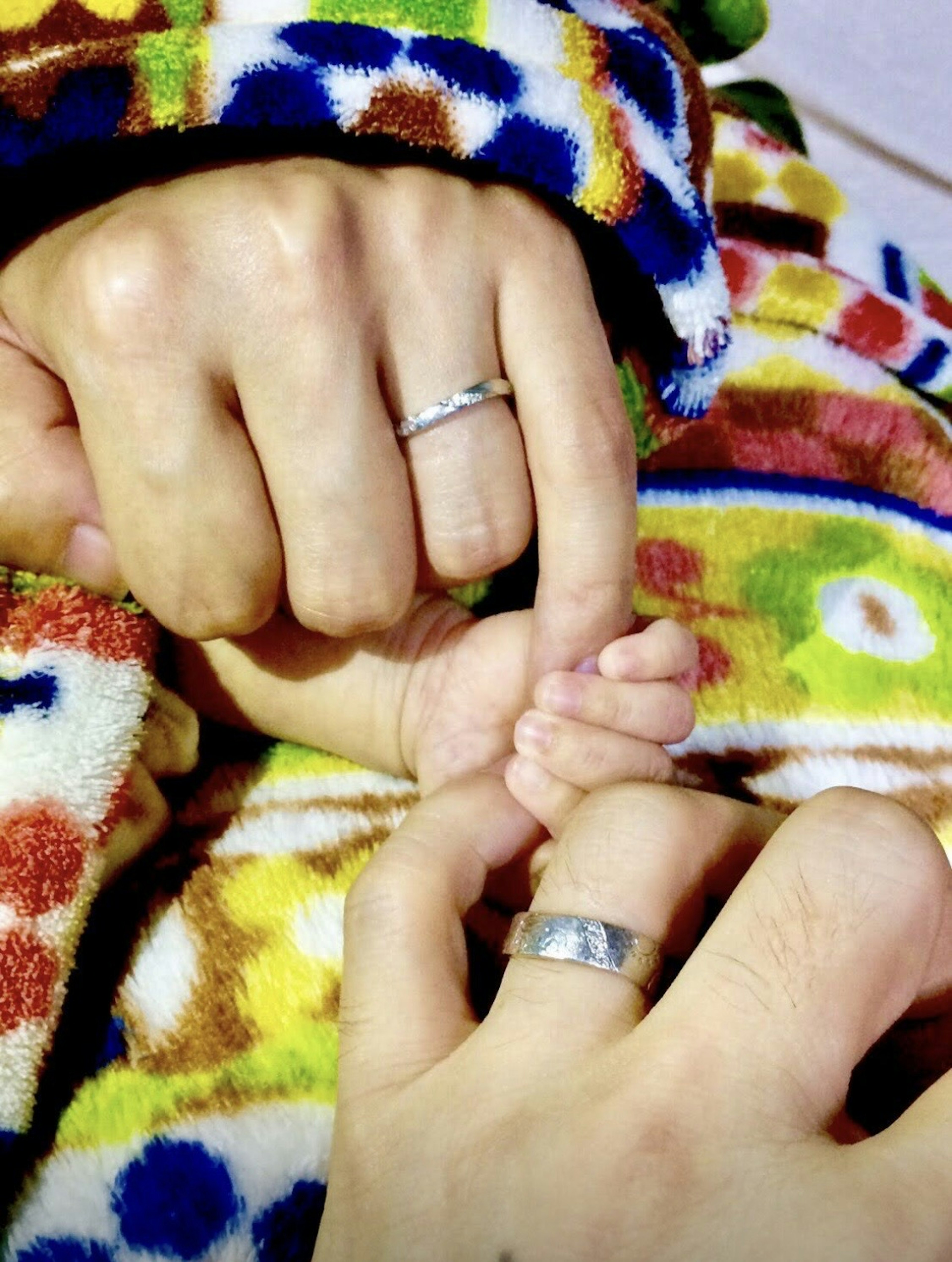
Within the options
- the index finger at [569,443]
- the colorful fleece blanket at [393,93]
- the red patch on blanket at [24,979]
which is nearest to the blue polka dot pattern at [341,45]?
the colorful fleece blanket at [393,93]

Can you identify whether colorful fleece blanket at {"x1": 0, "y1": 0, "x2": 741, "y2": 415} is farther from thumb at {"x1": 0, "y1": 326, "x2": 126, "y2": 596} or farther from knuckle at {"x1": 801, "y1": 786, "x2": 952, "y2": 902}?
knuckle at {"x1": 801, "y1": 786, "x2": 952, "y2": 902}

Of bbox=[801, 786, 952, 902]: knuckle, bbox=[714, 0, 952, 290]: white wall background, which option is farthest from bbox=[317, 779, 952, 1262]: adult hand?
bbox=[714, 0, 952, 290]: white wall background

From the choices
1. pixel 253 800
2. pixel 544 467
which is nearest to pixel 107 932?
pixel 253 800

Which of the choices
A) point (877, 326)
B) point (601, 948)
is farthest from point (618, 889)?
point (877, 326)

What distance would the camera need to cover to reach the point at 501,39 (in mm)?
578

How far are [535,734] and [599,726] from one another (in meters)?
0.03

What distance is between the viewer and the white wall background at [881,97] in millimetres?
1063

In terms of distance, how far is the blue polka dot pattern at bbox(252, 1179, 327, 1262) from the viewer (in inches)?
19.4

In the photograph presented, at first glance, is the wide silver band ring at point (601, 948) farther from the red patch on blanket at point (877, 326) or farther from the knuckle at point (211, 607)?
the red patch on blanket at point (877, 326)

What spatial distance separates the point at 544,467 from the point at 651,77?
0.88 feet

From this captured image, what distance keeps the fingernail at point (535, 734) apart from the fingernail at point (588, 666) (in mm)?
34

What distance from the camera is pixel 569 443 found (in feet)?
1.70

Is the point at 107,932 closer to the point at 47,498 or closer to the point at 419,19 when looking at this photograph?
the point at 47,498

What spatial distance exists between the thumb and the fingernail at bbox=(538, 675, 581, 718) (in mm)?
241
